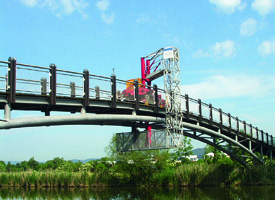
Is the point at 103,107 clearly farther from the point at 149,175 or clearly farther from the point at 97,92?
the point at 149,175

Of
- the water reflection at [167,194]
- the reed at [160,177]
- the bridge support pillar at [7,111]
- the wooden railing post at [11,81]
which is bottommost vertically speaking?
the water reflection at [167,194]

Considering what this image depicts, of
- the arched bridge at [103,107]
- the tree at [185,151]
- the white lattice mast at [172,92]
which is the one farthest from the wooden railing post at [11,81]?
the tree at [185,151]

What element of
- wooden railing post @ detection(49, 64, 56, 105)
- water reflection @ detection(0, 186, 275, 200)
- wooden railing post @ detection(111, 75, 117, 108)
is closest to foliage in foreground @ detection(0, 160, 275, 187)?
water reflection @ detection(0, 186, 275, 200)

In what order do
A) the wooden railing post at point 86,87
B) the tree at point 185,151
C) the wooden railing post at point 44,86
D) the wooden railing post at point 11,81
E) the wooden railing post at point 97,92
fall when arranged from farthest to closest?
the tree at point 185,151, the wooden railing post at point 97,92, the wooden railing post at point 86,87, the wooden railing post at point 44,86, the wooden railing post at point 11,81

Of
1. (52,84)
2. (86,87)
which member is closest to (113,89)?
(86,87)

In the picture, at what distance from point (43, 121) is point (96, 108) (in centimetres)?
486

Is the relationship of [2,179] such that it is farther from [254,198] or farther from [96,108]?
[254,198]

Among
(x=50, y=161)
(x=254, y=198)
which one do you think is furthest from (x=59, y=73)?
(x=50, y=161)

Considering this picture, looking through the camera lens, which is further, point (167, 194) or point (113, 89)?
point (167, 194)

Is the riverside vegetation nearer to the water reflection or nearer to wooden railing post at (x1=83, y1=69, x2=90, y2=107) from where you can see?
the water reflection

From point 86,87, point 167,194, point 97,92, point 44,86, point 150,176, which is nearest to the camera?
point 44,86

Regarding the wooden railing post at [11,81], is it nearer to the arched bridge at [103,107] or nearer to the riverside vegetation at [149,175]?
the arched bridge at [103,107]

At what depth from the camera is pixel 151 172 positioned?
1570 inches

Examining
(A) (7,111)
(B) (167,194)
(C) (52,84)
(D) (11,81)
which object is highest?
(C) (52,84)
